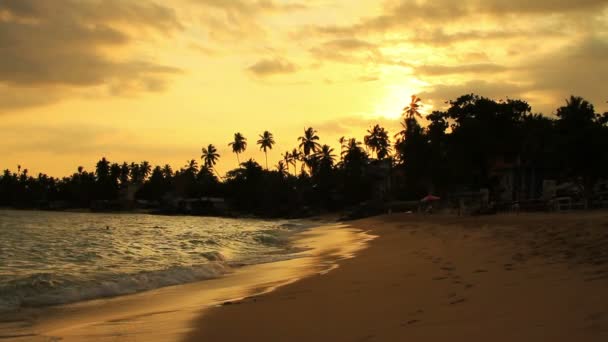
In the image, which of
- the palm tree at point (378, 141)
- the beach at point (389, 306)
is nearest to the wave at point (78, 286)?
the beach at point (389, 306)

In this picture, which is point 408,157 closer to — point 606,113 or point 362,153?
point 606,113

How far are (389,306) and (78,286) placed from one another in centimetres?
654

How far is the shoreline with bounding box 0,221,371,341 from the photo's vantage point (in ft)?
19.4

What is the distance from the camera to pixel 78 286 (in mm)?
9859

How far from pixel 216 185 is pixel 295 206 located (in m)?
21.5

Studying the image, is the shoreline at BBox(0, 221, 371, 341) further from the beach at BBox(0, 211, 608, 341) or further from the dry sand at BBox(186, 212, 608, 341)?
the dry sand at BBox(186, 212, 608, 341)

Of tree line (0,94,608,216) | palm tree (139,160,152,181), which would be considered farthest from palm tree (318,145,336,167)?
palm tree (139,160,152,181)

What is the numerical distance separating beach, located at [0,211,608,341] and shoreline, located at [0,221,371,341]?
19mm

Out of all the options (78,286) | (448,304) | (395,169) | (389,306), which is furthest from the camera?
(395,169)

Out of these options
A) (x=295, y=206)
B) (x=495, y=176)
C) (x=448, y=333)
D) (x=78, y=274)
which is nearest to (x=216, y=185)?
(x=295, y=206)

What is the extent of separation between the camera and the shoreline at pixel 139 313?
5.91m

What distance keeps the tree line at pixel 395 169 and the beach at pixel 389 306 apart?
65.6 ft

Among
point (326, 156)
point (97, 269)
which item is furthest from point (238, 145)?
point (97, 269)

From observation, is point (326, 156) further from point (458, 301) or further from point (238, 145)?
point (458, 301)
